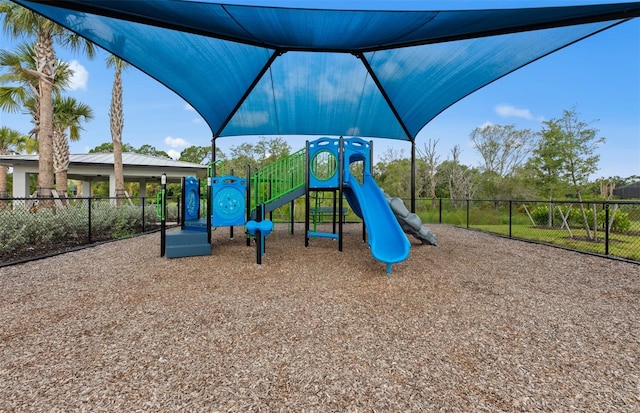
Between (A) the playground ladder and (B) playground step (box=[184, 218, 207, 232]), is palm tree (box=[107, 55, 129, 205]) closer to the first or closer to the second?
(B) playground step (box=[184, 218, 207, 232])

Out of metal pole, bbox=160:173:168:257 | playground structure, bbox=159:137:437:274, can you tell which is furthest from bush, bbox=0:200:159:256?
playground structure, bbox=159:137:437:274

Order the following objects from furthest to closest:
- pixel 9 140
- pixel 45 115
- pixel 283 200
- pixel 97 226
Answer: pixel 9 140 < pixel 45 115 < pixel 97 226 < pixel 283 200

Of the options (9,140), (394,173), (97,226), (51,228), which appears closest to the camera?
(51,228)

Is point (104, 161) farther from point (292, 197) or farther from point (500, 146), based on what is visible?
point (500, 146)

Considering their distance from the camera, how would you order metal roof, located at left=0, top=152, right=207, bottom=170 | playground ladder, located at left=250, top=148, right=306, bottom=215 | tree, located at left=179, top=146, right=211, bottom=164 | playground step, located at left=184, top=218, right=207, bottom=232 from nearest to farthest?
playground step, located at left=184, top=218, right=207, bottom=232 < playground ladder, located at left=250, top=148, right=306, bottom=215 < metal roof, located at left=0, top=152, right=207, bottom=170 < tree, located at left=179, top=146, right=211, bottom=164

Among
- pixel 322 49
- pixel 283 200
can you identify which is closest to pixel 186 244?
pixel 283 200

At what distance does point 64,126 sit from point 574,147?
2226 cm

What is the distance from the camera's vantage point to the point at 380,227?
191 inches

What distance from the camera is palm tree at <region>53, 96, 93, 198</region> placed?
1264cm

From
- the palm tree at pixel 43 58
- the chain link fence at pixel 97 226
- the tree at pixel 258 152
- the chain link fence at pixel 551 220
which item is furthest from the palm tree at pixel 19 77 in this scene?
the chain link fence at pixel 551 220

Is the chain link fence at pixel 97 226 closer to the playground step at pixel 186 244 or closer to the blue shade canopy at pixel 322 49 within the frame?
the playground step at pixel 186 244

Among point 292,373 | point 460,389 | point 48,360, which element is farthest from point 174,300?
point 460,389

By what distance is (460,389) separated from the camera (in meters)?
1.68

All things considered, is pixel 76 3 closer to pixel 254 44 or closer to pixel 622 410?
A: pixel 254 44
